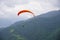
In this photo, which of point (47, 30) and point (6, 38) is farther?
point (47, 30)

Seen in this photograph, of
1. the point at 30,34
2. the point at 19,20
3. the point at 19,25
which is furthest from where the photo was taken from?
the point at 19,25

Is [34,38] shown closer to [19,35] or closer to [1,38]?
[19,35]

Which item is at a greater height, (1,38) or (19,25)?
(19,25)

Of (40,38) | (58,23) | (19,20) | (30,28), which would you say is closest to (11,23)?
(19,20)

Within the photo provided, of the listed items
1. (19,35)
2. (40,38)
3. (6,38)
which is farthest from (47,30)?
(6,38)

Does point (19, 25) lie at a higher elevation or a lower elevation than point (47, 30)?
higher

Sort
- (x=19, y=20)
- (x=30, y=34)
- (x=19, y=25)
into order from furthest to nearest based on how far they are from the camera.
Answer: (x=19, y=25) → (x=30, y=34) → (x=19, y=20)

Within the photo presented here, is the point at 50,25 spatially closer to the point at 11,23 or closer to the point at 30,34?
the point at 30,34

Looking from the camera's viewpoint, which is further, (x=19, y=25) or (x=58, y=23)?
(x=19, y=25)

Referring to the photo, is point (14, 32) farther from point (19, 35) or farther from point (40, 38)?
point (40, 38)
